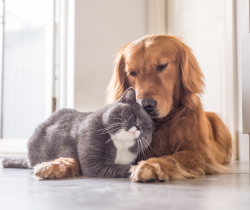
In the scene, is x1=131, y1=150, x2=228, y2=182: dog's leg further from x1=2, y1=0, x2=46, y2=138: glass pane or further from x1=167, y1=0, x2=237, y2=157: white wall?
x1=2, y1=0, x2=46, y2=138: glass pane

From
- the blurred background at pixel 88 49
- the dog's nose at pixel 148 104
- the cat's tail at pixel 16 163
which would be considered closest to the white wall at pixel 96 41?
the blurred background at pixel 88 49

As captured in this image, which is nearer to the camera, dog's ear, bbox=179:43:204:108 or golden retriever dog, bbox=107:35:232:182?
golden retriever dog, bbox=107:35:232:182

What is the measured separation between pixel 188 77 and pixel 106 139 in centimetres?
50

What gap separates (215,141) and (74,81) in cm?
113

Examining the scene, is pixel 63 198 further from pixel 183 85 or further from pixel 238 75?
pixel 238 75

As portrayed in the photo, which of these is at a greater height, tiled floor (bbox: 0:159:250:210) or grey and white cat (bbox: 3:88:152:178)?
grey and white cat (bbox: 3:88:152:178)

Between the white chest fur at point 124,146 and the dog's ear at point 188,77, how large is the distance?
0.37 meters

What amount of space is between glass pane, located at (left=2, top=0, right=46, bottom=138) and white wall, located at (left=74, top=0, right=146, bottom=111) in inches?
20.8

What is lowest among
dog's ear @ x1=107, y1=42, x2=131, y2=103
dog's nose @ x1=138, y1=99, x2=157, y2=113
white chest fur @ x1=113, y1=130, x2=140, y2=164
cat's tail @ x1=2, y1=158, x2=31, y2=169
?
cat's tail @ x1=2, y1=158, x2=31, y2=169

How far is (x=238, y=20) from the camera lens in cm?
202

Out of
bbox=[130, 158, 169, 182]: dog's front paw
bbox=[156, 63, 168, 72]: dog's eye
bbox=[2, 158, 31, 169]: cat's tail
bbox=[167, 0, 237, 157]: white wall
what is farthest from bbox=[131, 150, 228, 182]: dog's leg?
bbox=[167, 0, 237, 157]: white wall

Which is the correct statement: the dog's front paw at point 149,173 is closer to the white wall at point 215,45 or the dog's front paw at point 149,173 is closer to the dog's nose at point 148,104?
the dog's nose at point 148,104

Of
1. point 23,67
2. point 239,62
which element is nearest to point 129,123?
point 239,62

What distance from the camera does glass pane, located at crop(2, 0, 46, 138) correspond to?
106 inches
